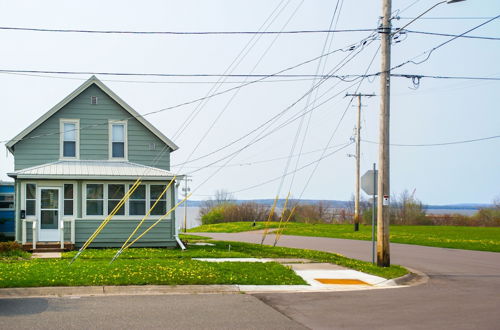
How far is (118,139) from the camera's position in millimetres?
25703

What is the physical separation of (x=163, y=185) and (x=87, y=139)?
3787mm

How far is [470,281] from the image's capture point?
16.1 metres

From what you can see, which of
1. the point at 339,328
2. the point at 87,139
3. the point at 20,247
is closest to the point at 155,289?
the point at 339,328

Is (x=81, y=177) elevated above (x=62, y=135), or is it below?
below

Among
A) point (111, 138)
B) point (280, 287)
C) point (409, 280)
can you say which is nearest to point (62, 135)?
point (111, 138)

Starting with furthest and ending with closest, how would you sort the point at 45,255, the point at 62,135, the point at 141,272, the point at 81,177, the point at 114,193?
1. the point at 62,135
2. the point at 114,193
3. the point at 81,177
4. the point at 45,255
5. the point at 141,272

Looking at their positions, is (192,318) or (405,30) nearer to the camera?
(192,318)

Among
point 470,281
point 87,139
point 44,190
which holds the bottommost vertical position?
point 470,281

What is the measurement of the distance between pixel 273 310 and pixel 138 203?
14.3 meters

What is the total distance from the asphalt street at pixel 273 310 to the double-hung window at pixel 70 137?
44.7 ft

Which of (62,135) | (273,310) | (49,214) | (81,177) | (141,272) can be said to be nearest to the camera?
(273,310)

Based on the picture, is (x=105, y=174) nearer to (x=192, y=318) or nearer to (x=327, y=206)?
(x=192, y=318)

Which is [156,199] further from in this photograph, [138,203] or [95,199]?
[95,199]

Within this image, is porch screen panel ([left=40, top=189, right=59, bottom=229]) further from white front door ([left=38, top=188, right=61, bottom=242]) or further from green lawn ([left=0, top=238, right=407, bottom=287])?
green lawn ([left=0, top=238, right=407, bottom=287])
